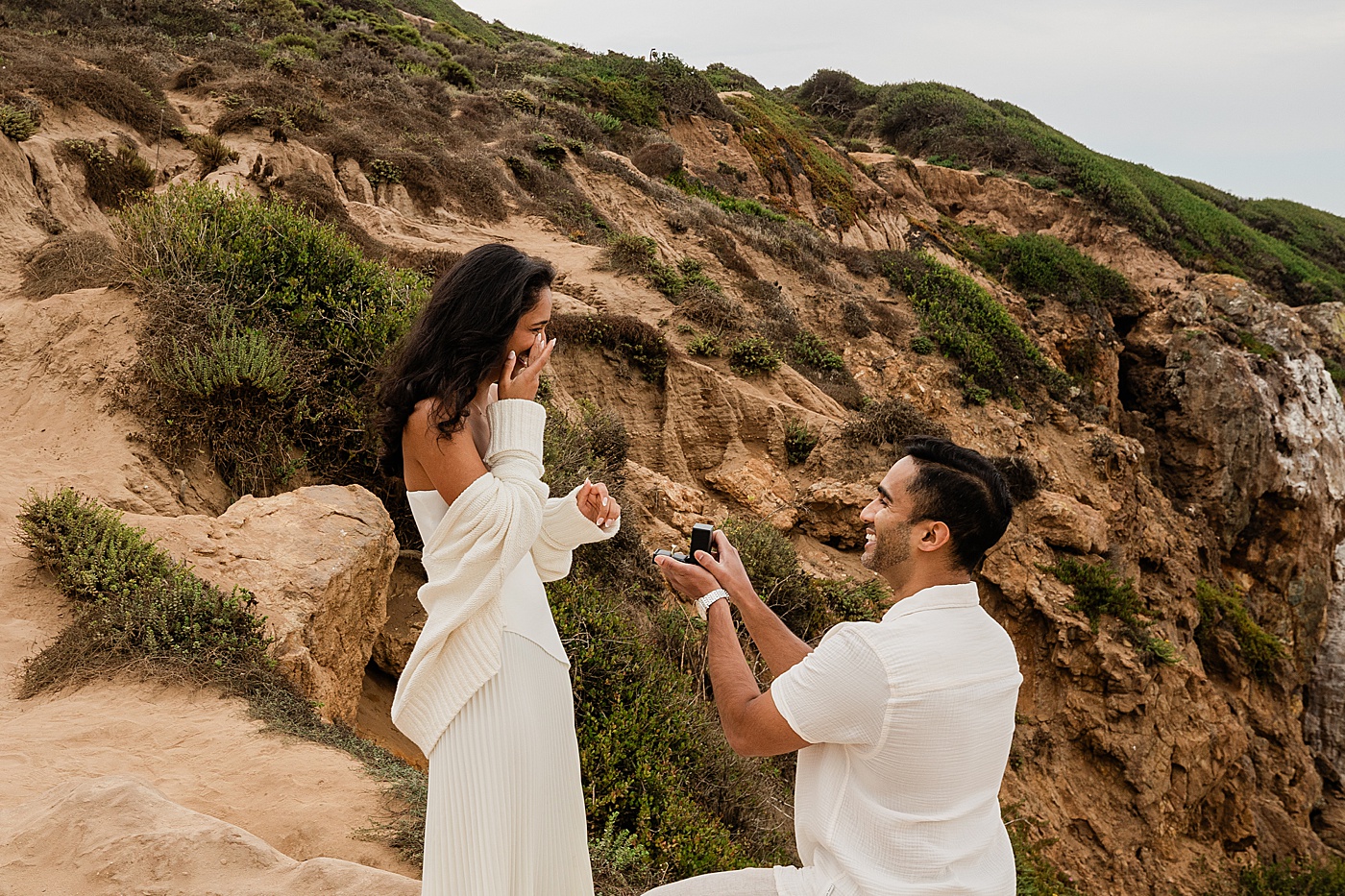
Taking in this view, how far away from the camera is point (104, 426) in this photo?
569cm

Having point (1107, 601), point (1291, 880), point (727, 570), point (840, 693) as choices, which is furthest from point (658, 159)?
point (840, 693)

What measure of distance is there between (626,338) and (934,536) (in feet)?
29.2

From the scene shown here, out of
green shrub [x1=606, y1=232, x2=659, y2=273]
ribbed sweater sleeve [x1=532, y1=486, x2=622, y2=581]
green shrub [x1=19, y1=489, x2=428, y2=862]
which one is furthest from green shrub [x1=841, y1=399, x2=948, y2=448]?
ribbed sweater sleeve [x1=532, y1=486, x2=622, y2=581]

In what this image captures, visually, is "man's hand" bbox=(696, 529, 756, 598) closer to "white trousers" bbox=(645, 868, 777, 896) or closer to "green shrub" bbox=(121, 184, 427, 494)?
"white trousers" bbox=(645, 868, 777, 896)

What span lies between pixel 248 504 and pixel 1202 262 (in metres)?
27.6

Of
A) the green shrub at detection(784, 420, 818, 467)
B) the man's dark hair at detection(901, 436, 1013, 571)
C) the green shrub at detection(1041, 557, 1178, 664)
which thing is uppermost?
the man's dark hair at detection(901, 436, 1013, 571)

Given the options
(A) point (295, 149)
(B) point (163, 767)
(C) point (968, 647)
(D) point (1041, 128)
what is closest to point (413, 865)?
(B) point (163, 767)

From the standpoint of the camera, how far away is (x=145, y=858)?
2729mm

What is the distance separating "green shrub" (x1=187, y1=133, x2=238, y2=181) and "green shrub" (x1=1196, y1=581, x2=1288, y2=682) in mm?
16354

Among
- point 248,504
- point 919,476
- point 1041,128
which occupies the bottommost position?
point 248,504

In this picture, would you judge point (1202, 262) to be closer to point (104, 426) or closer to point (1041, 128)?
point (1041, 128)

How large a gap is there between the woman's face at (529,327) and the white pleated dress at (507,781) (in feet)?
1.56

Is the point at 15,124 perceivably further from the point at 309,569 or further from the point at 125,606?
the point at 309,569

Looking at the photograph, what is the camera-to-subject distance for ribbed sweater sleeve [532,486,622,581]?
2416 mm
